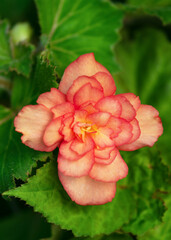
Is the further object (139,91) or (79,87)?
(139,91)

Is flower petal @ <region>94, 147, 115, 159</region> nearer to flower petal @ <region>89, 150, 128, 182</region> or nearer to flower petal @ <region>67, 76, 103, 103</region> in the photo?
flower petal @ <region>89, 150, 128, 182</region>

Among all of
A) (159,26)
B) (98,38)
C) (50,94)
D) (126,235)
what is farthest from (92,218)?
(159,26)

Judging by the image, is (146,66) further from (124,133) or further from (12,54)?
(124,133)

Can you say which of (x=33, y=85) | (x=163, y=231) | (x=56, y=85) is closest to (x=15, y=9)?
(x=33, y=85)

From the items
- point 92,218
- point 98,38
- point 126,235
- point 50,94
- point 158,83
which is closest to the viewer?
point 50,94

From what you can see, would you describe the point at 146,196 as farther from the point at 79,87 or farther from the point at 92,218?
the point at 79,87

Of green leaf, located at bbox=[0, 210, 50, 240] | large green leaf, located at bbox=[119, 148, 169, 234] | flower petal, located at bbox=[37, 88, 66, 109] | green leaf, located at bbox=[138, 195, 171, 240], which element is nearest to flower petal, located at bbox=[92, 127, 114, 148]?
flower petal, located at bbox=[37, 88, 66, 109]
